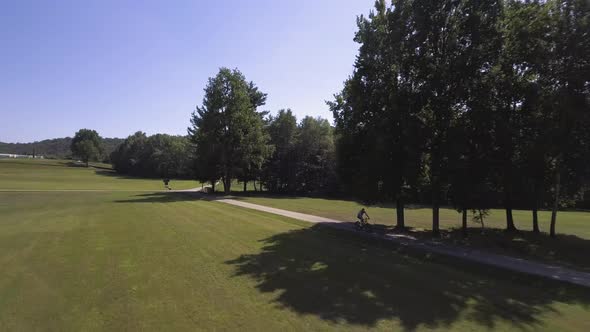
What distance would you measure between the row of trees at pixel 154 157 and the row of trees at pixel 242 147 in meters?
45.2

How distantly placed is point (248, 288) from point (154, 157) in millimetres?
102933

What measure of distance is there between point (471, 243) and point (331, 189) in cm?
3694

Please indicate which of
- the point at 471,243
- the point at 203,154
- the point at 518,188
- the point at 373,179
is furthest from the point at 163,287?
the point at 203,154

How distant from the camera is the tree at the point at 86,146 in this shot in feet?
414

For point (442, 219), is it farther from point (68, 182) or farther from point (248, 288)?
point (68, 182)

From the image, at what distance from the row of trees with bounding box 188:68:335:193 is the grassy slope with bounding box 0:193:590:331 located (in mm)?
28458

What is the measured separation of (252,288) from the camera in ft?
27.9

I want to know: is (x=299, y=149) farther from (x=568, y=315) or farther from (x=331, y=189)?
(x=568, y=315)

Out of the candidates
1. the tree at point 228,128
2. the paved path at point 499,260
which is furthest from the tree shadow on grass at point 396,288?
the tree at point 228,128

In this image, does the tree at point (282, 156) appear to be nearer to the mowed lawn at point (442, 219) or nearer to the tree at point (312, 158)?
the tree at point (312, 158)

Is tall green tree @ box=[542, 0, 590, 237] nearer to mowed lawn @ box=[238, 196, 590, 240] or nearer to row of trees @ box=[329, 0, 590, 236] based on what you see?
row of trees @ box=[329, 0, 590, 236]

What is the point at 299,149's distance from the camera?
53781 mm

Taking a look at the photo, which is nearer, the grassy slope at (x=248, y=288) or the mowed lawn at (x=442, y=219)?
the grassy slope at (x=248, y=288)

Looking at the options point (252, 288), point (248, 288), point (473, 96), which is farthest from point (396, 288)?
point (473, 96)
